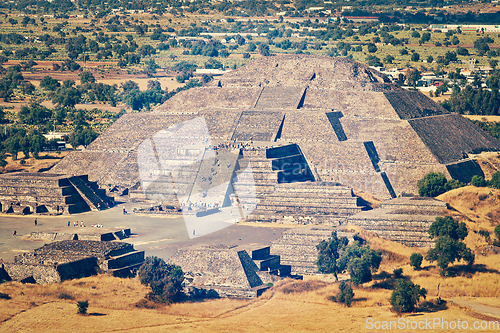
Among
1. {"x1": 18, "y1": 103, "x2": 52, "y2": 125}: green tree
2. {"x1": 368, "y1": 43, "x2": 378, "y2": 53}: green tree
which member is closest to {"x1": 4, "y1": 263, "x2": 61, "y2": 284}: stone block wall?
{"x1": 18, "y1": 103, "x2": 52, "y2": 125}: green tree

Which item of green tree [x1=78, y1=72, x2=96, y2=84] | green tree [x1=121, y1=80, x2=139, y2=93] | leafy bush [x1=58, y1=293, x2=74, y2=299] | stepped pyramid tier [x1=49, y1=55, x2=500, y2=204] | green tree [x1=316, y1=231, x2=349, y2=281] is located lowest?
leafy bush [x1=58, y1=293, x2=74, y2=299]

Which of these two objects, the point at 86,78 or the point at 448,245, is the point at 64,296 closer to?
the point at 448,245

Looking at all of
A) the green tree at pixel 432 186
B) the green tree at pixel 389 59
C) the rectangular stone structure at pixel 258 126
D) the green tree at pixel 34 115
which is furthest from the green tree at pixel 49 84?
the green tree at pixel 432 186

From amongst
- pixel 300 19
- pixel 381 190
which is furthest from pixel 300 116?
pixel 300 19

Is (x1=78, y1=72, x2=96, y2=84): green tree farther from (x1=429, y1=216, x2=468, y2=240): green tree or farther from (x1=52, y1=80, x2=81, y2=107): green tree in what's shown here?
(x1=429, y1=216, x2=468, y2=240): green tree

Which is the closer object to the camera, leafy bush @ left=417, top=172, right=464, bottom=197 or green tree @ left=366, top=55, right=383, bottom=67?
leafy bush @ left=417, top=172, right=464, bottom=197

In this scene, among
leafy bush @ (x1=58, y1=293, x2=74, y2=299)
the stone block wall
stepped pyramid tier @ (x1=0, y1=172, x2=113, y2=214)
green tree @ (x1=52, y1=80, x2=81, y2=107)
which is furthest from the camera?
green tree @ (x1=52, y1=80, x2=81, y2=107)

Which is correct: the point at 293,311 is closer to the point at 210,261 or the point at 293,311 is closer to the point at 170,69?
the point at 210,261
